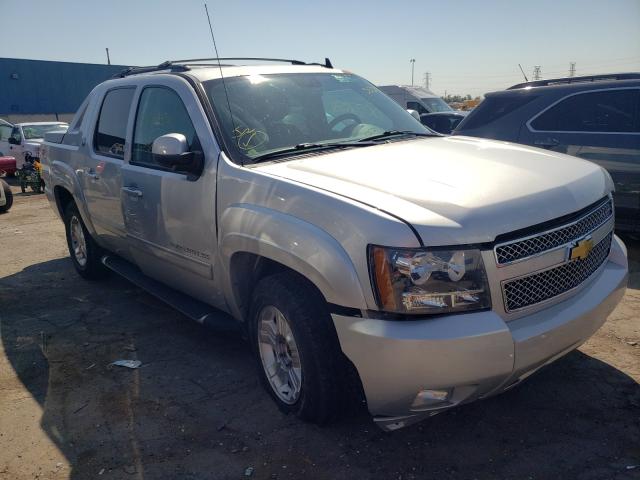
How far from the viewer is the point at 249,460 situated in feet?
9.21

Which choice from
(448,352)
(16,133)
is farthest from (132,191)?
(16,133)

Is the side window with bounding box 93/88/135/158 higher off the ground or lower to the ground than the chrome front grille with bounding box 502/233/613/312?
higher

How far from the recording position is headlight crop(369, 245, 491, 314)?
92.2 inches

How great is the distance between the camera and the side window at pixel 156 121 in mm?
3670

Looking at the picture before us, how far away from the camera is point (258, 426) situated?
3.10m

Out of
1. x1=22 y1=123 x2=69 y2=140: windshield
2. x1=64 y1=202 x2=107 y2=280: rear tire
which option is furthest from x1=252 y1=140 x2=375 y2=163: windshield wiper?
x1=22 y1=123 x2=69 y2=140: windshield

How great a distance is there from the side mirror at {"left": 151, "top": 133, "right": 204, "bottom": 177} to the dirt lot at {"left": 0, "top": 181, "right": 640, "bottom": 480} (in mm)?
1396

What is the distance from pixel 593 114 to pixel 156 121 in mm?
4480

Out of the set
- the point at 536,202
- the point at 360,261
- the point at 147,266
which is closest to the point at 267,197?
the point at 360,261

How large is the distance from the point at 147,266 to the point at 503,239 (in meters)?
2.93

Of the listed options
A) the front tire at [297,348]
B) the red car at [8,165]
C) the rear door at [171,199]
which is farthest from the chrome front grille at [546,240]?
the red car at [8,165]

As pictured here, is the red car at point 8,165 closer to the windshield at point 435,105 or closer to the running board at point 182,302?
the running board at point 182,302

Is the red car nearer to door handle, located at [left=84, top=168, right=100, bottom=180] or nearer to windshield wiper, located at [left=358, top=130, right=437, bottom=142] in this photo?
door handle, located at [left=84, top=168, right=100, bottom=180]

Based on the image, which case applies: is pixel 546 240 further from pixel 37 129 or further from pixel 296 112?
pixel 37 129
